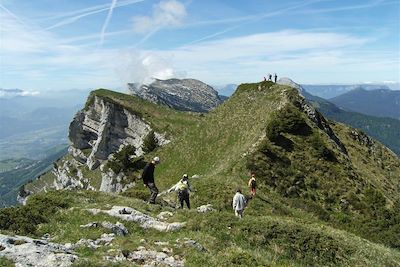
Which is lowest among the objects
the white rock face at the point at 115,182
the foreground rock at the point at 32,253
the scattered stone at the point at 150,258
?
the white rock face at the point at 115,182

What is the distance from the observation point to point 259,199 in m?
37.2

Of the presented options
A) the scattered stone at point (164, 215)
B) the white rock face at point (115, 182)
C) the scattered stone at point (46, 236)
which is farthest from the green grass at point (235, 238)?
the white rock face at point (115, 182)

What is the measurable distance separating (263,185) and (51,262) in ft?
113

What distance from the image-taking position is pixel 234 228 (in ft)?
72.2

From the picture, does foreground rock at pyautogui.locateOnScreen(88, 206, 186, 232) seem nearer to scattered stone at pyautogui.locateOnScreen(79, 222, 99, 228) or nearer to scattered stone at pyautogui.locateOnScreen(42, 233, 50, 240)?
scattered stone at pyautogui.locateOnScreen(79, 222, 99, 228)

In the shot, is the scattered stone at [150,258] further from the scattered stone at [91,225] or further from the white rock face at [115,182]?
the white rock face at [115,182]

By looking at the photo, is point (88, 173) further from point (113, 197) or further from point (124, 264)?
point (124, 264)

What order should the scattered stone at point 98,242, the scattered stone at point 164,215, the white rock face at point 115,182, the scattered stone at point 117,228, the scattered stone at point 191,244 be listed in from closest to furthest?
1. the scattered stone at point 98,242
2. the scattered stone at point 191,244
3. the scattered stone at point 117,228
4. the scattered stone at point 164,215
5. the white rock face at point 115,182

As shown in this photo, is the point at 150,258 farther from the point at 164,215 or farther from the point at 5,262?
the point at 164,215

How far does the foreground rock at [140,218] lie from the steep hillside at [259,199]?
0.16 metres

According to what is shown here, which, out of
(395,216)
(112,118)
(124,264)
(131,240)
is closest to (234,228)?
(131,240)

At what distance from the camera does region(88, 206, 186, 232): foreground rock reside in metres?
21.8

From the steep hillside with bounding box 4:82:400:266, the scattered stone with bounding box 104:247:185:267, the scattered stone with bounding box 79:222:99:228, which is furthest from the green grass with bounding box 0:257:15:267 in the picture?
the scattered stone with bounding box 79:222:99:228

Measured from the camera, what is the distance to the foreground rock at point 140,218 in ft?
71.5
